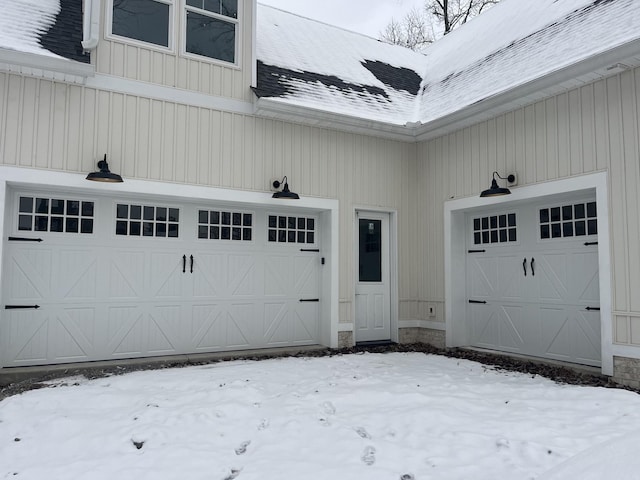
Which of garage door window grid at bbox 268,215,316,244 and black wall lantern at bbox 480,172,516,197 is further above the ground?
black wall lantern at bbox 480,172,516,197

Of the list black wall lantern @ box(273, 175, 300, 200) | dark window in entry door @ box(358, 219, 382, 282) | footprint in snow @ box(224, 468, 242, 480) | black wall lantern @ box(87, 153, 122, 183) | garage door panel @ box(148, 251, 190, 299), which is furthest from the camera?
dark window in entry door @ box(358, 219, 382, 282)

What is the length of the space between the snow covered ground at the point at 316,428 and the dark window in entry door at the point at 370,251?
2220 millimetres

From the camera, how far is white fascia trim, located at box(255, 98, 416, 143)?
19.3 ft

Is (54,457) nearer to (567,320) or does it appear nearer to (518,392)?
(518,392)

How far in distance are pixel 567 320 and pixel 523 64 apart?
3.09 meters

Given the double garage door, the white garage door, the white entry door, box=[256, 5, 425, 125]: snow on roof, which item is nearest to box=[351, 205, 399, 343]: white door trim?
the white entry door

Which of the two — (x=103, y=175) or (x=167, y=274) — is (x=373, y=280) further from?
(x=103, y=175)

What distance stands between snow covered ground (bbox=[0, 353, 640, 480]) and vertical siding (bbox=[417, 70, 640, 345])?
1372 millimetres

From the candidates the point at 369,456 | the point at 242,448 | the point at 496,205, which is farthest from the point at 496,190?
the point at 242,448

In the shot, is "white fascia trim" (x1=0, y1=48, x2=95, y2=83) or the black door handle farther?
the black door handle

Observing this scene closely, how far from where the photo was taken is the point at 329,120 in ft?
20.4

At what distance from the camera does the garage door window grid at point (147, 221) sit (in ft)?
18.2

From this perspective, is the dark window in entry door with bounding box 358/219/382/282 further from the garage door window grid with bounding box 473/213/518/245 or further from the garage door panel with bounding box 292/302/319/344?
the garage door window grid with bounding box 473/213/518/245

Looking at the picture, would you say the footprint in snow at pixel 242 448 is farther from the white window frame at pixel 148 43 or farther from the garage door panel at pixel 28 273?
the white window frame at pixel 148 43
